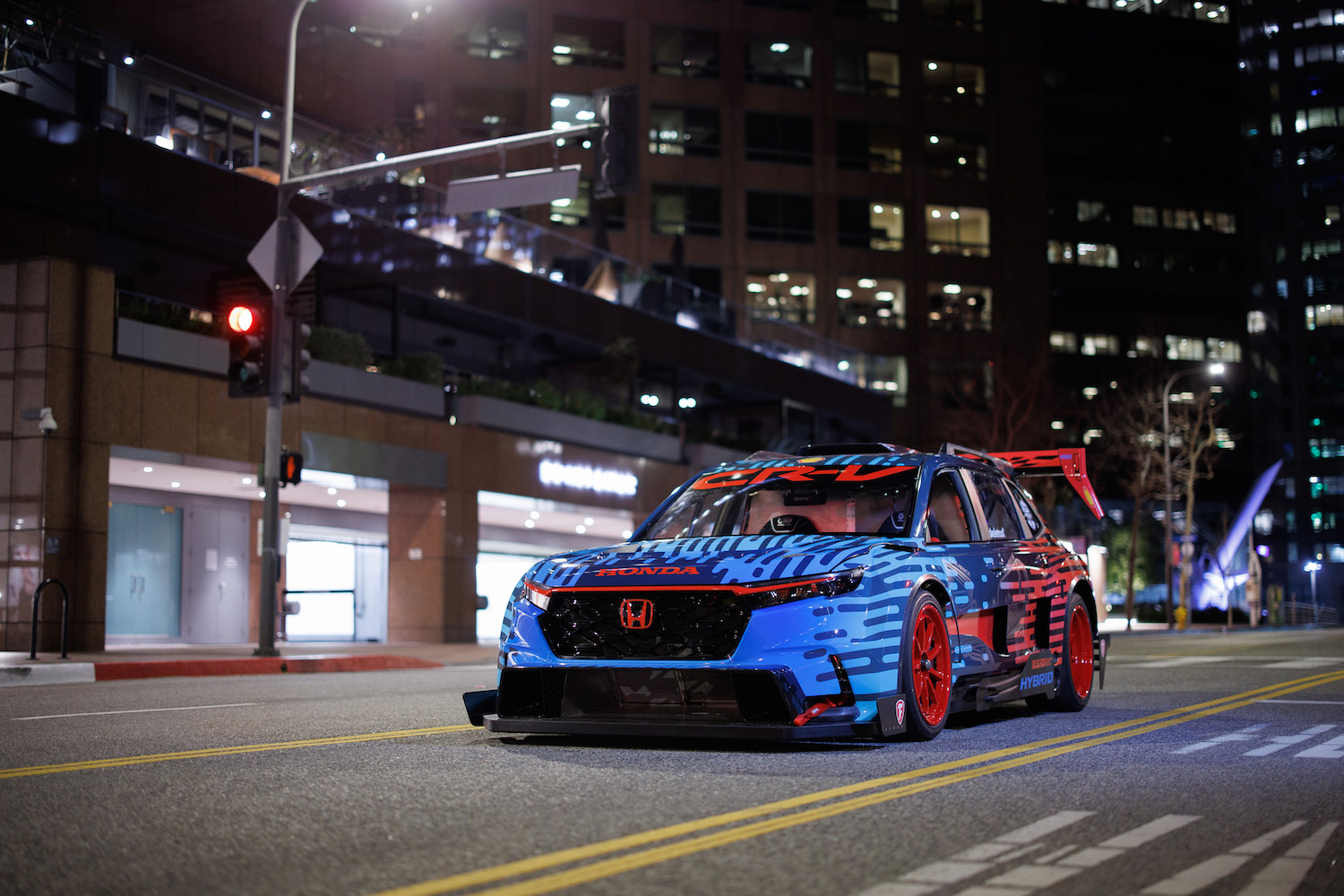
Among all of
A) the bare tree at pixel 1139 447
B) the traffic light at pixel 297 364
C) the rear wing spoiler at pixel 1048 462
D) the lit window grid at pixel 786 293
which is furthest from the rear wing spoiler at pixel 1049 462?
the lit window grid at pixel 786 293

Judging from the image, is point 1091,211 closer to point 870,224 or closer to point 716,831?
point 870,224

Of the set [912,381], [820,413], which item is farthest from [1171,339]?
[820,413]

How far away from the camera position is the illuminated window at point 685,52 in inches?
2453

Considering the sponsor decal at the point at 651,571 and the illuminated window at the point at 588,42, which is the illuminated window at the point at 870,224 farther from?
the sponsor decal at the point at 651,571

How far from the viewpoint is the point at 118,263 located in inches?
1016

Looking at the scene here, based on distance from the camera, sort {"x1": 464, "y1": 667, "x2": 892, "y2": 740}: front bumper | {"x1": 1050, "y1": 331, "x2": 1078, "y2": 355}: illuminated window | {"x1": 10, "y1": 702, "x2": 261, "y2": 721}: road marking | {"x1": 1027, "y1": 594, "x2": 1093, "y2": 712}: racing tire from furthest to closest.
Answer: {"x1": 1050, "y1": 331, "x2": 1078, "y2": 355}: illuminated window → {"x1": 1027, "y1": 594, "x2": 1093, "y2": 712}: racing tire → {"x1": 10, "y1": 702, "x2": 261, "y2": 721}: road marking → {"x1": 464, "y1": 667, "x2": 892, "y2": 740}: front bumper

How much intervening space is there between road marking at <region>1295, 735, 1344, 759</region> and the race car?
1.79 m

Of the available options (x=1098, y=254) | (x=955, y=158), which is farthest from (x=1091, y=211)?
(x=955, y=158)

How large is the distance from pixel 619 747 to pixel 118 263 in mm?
21536

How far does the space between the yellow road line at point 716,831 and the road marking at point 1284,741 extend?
792mm

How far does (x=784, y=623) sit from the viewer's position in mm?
6836

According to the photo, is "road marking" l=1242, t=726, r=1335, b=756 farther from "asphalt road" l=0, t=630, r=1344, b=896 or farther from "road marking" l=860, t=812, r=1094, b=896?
"road marking" l=860, t=812, r=1094, b=896

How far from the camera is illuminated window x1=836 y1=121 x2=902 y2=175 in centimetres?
6538

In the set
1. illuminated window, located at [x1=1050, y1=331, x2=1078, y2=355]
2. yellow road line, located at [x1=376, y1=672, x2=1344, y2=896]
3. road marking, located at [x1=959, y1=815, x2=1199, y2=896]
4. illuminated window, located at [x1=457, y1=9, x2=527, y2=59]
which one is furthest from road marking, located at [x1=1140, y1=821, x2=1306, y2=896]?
illuminated window, located at [x1=1050, y1=331, x2=1078, y2=355]
